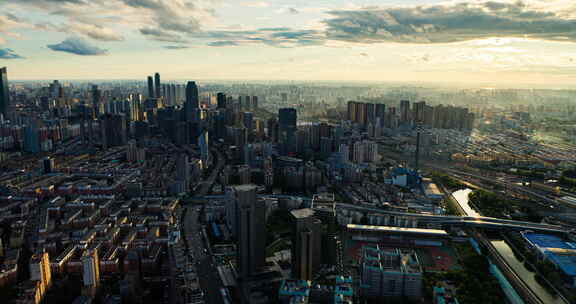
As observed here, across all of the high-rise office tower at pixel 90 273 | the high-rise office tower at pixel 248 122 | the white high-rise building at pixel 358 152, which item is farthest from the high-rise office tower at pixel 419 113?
the high-rise office tower at pixel 90 273

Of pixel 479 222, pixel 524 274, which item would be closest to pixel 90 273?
pixel 524 274

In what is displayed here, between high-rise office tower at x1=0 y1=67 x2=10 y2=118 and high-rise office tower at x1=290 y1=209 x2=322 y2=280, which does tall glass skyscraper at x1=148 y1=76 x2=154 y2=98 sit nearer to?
high-rise office tower at x1=0 y1=67 x2=10 y2=118

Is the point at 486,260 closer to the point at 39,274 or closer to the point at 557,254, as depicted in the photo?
the point at 557,254

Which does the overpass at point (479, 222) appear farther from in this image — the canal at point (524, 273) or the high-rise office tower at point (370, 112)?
the high-rise office tower at point (370, 112)

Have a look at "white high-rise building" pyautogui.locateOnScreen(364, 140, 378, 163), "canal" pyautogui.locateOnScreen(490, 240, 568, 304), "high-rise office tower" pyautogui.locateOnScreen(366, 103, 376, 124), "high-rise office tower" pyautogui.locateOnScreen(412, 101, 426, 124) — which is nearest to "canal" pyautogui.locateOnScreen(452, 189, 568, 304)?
"canal" pyautogui.locateOnScreen(490, 240, 568, 304)

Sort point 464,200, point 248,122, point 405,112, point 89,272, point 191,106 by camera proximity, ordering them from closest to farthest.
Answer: point 89,272
point 464,200
point 248,122
point 191,106
point 405,112

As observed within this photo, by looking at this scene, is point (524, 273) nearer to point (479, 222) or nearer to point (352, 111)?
point (479, 222)
